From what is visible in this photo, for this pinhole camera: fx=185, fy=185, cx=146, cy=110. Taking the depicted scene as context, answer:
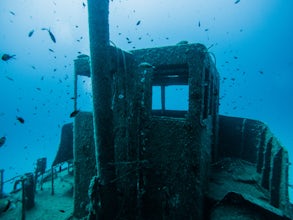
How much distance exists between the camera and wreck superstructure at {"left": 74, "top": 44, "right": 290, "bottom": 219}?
4781mm

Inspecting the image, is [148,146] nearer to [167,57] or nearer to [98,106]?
[98,106]

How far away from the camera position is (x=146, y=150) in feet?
17.7

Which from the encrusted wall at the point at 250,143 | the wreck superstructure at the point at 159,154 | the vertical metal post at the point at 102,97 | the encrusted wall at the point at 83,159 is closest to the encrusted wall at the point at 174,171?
the wreck superstructure at the point at 159,154

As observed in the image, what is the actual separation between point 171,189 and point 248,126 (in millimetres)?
7668

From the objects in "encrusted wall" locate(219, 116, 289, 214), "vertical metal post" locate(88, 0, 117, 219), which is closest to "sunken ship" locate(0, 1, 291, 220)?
"vertical metal post" locate(88, 0, 117, 219)

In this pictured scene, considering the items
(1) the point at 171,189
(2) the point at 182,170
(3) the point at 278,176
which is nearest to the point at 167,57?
(2) the point at 182,170

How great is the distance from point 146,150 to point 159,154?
1.34ft

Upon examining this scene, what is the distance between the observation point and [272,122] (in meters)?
146

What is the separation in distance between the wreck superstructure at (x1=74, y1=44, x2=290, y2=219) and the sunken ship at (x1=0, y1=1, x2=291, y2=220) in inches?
0.9

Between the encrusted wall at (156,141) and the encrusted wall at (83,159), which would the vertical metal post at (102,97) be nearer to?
the encrusted wall at (156,141)

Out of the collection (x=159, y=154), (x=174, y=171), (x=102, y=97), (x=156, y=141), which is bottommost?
(x=174, y=171)

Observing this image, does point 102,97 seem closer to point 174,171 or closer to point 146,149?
point 146,149

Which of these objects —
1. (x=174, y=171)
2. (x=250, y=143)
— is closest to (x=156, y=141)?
(x=174, y=171)

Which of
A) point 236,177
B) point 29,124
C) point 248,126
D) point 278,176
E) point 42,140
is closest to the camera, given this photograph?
point 278,176
